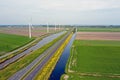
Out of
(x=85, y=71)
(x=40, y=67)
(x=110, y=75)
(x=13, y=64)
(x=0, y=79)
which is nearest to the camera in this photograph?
(x=0, y=79)

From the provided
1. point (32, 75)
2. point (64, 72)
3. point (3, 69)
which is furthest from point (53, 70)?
point (3, 69)

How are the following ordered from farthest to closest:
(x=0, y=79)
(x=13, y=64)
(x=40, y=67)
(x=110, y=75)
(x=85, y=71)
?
(x=13, y=64) → (x=40, y=67) → (x=85, y=71) → (x=110, y=75) → (x=0, y=79)

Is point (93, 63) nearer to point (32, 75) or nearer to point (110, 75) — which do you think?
point (110, 75)

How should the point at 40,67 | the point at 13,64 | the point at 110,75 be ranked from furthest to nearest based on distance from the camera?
1. the point at 13,64
2. the point at 40,67
3. the point at 110,75

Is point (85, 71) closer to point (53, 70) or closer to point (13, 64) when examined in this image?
point (53, 70)

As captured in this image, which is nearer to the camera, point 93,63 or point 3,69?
point 3,69

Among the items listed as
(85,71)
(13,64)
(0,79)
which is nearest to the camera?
(0,79)

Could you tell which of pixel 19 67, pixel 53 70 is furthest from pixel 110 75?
pixel 19 67

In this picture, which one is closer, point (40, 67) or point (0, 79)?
point (0, 79)
